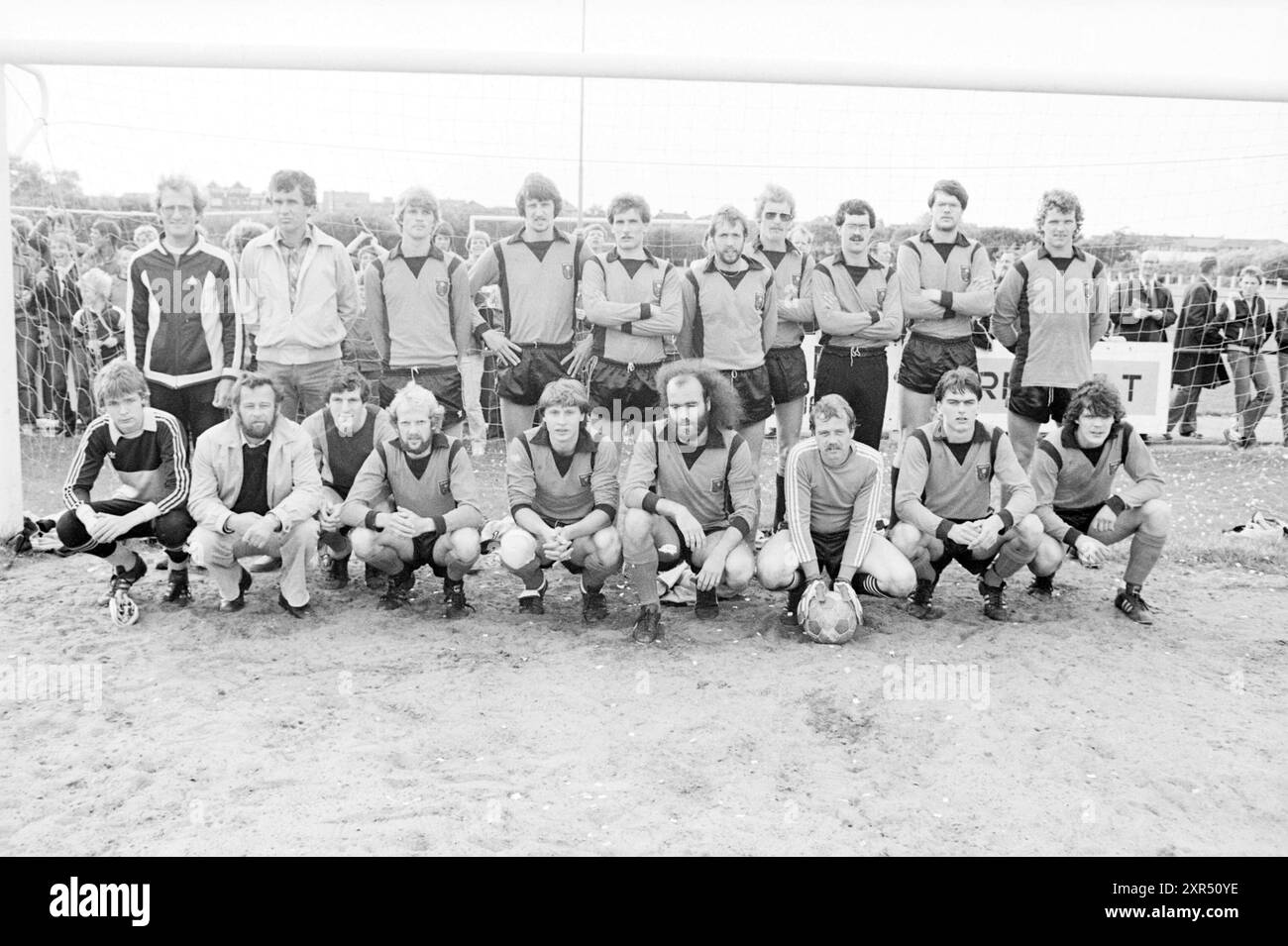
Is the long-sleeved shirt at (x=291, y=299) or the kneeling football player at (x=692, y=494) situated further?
the long-sleeved shirt at (x=291, y=299)

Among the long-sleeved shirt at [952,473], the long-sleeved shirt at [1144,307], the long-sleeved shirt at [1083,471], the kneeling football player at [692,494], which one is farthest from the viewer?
the long-sleeved shirt at [1144,307]

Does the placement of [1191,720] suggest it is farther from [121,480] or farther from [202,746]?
[121,480]

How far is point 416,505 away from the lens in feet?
15.6

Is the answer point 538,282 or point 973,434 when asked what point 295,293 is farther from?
point 973,434

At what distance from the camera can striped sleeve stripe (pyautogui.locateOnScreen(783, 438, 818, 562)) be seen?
453 cm

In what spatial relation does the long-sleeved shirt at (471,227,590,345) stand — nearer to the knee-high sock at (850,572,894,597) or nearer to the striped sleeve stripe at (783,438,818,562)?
the striped sleeve stripe at (783,438,818,562)

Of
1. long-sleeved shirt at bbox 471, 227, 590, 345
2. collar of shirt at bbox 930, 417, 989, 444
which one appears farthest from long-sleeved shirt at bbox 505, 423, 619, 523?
collar of shirt at bbox 930, 417, 989, 444

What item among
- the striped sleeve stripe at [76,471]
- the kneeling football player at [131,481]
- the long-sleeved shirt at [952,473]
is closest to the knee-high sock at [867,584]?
the long-sleeved shirt at [952,473]

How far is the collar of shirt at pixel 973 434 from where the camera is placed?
4734 millimetres

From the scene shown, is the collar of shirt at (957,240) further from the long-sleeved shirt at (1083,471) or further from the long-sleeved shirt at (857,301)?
the long-sleeved shirt at (1083,471)

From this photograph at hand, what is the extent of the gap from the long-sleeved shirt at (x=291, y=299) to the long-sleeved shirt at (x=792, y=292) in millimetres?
2093

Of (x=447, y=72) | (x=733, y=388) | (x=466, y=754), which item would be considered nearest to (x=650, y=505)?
(x=733, y=388)

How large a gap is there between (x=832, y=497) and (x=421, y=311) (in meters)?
2.17

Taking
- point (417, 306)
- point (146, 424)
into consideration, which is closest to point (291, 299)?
point (417, 306)
